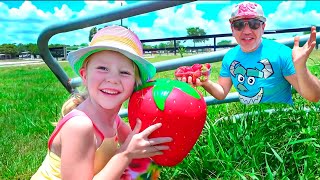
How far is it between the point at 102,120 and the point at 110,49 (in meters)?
0.36

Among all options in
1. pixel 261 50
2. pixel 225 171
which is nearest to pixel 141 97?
pixel 225 171

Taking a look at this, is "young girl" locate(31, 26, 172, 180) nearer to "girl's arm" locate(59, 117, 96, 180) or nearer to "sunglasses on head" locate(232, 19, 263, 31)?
"girl's arm" locate(59, 117, 96, 180)

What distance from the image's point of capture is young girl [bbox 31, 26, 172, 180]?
2162 mm

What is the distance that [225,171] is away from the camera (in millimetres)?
2475

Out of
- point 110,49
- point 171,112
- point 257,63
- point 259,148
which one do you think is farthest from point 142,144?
point 257,63

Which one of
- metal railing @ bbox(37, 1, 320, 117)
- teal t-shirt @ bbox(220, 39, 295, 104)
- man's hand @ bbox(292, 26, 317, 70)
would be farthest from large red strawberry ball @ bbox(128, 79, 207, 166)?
teal t-shirt @ bbox(220, 39, 295, 104)

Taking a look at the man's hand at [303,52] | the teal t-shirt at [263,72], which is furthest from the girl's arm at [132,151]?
the teal t-shirt at [263,72]

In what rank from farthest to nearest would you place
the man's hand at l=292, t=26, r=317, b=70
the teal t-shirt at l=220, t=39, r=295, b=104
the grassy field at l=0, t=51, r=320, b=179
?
the teal t-shirt at l=220, t=39, r=295, b=104, the man's hand at l=292, t=26, r=317, b=70, the grassy field at l=0, t=51, r=320, b=179

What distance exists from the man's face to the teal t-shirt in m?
0.05

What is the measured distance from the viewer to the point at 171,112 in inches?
85.9

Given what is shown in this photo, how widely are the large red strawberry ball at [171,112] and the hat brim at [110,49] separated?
0.06m

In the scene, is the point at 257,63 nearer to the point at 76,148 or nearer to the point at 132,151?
the point at 132,151

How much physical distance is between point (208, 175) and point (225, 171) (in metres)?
0.16

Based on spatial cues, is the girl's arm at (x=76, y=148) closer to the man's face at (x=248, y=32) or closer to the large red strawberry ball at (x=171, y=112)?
the large red strawberry ball at (x=171, y=112)
